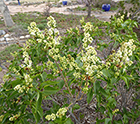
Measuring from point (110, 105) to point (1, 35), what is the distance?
6.96m

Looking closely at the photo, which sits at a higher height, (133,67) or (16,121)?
(133,67)

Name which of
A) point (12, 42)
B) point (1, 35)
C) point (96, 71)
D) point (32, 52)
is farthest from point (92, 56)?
point (1, 35)

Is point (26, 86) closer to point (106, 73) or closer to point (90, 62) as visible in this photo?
point (90, 62)

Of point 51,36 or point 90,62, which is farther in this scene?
point 51,36

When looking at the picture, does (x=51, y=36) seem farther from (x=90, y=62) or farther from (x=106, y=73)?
(x=106, y=73)

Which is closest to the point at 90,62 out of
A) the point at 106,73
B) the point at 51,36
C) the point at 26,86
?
the point at 106,73

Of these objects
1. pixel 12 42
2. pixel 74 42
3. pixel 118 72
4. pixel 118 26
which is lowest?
pixel 12 42

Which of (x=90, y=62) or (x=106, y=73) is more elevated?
(x=90, y=62)

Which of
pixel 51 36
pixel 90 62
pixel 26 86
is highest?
pixel 51 36

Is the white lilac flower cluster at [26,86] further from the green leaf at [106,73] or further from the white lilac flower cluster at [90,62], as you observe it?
the green leaf at [106,73]

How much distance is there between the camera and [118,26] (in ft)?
6.35

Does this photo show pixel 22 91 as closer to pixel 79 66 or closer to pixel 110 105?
pixel 79 66

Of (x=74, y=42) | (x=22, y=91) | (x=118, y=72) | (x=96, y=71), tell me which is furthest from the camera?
(x=74, y=42)

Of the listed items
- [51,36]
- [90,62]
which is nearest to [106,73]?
[90,62]
